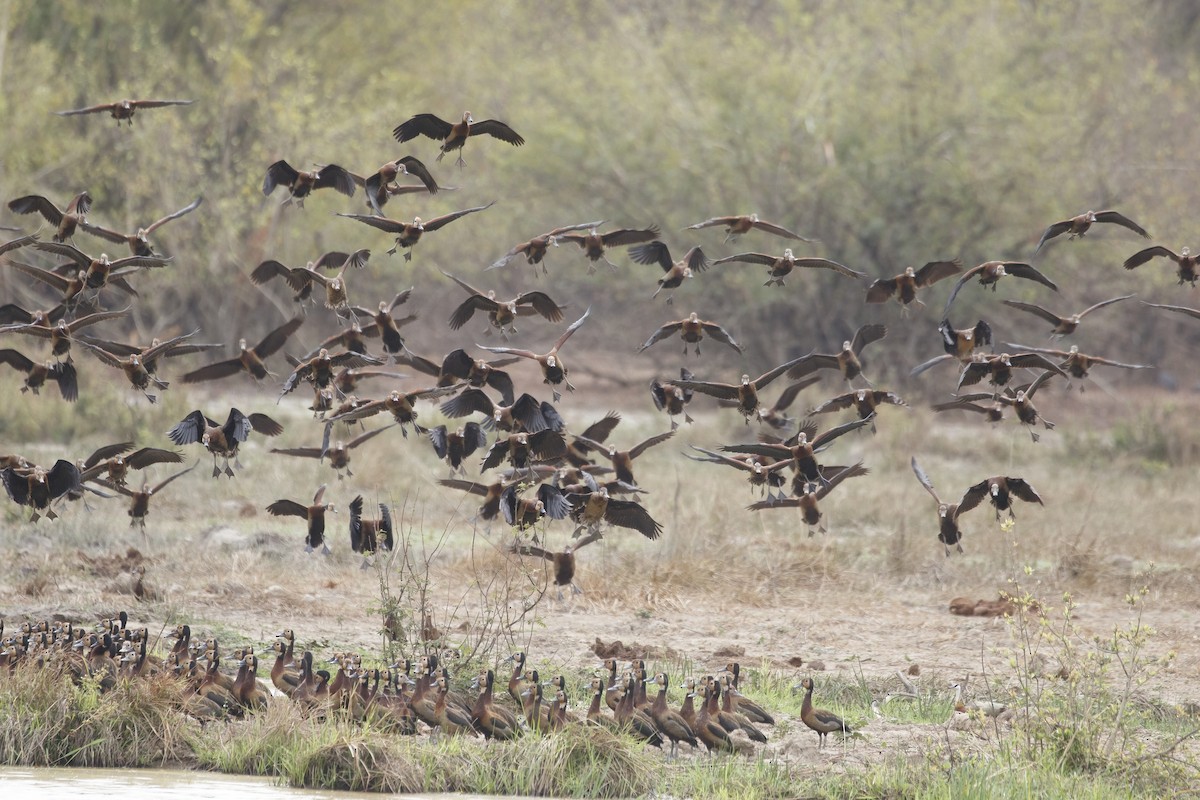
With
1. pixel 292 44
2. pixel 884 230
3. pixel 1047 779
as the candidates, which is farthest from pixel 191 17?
pixel 1047 779

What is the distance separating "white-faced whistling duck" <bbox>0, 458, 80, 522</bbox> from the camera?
8.34 metres

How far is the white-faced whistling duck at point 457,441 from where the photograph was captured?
8445mm

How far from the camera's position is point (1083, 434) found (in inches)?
925

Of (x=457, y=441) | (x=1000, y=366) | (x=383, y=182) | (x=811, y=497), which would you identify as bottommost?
(x=811, y=497)

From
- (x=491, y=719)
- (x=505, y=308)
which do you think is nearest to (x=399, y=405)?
(x=505, y=308)

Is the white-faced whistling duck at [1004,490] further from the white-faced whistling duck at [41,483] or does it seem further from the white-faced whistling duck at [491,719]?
the white-faced whistling duck at [41,483]

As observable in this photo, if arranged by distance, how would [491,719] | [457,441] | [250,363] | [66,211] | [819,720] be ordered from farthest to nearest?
[250,363] < [66,211] < [457,441] < [819,720] < [491,719]

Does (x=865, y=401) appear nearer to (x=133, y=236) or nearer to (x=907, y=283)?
(x=907, y=283)

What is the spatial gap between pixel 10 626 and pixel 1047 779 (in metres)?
6.50

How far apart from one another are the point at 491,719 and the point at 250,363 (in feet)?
9.06

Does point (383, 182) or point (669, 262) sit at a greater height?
point (383, 182)

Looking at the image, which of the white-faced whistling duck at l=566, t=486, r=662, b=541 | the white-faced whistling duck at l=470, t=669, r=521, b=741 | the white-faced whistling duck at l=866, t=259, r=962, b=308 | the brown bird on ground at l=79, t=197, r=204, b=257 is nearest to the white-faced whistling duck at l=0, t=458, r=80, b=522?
the brown bird on ground at l=79, t=197, r=204, b=257

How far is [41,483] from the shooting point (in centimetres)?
835

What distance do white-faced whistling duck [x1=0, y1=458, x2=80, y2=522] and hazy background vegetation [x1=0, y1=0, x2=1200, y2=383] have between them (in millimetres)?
17205
